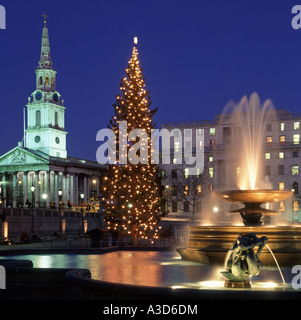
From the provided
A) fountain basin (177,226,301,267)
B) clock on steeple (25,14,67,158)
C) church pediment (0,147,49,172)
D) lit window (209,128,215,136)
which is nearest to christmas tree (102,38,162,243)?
fountain basin (177,226,301,267)

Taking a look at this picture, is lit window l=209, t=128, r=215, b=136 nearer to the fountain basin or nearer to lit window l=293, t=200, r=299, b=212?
lit window l=293, t=200, r=299, b=212

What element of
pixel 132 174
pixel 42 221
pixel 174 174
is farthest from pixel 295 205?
pixel 132 174

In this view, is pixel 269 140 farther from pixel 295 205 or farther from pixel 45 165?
pixel 45 165

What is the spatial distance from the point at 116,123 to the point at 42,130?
96.5m

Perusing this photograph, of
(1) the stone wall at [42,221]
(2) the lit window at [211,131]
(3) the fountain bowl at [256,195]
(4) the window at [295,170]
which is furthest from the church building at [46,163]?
(3) the fountain bowl at [256,195]

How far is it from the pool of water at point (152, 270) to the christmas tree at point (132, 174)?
535 inches

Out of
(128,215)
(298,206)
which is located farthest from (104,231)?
(298,206)

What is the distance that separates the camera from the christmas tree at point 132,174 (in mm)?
37688

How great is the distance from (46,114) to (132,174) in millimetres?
98971

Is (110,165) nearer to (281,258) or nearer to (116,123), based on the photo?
(116,123)

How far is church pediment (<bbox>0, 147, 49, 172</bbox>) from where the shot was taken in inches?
4670

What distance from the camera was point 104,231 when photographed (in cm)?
3334

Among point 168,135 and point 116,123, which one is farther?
point 168,135

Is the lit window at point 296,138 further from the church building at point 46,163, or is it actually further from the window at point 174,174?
the church building at point 46,163
